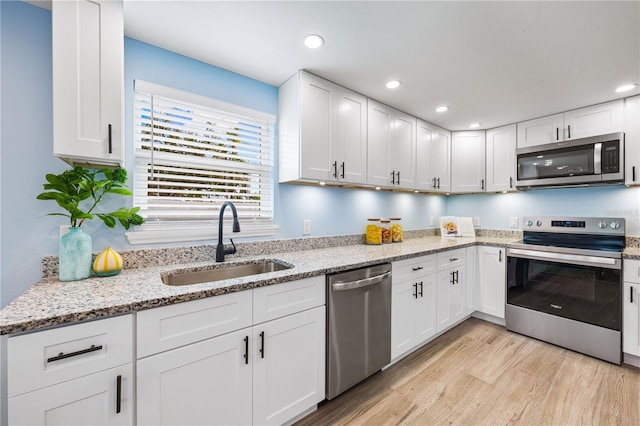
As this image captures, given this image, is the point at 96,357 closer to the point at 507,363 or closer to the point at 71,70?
the point at 71,70

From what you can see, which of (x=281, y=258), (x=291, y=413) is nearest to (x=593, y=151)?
(x=281, y=258)

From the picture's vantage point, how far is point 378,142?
8.38 feet

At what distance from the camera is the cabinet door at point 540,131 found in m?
2.73

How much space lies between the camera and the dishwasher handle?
64.7 inches

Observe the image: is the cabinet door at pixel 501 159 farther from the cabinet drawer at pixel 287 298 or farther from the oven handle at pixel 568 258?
the cabinet drawer at pixel 287 298

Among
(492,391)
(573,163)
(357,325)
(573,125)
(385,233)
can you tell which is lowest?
(492,391)

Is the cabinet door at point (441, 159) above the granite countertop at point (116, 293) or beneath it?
above

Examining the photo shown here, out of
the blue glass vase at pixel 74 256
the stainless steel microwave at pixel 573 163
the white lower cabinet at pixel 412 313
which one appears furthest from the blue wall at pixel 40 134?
the white lower cabinet at pixel 412 313

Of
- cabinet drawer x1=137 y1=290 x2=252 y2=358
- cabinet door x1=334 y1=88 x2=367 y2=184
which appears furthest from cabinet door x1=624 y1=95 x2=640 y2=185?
cabinet drawer x1=137 y1=290 x2=252 y2=358

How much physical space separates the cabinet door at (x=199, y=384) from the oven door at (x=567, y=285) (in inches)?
108

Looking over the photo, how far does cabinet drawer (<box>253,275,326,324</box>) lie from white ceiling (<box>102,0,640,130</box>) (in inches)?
58.2

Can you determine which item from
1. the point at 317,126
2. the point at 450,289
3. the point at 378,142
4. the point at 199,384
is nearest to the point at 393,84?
the point at 378,142

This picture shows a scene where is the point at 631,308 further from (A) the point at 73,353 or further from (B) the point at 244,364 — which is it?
(A) the point at 73,353

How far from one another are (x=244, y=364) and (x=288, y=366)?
0.27 m
